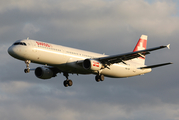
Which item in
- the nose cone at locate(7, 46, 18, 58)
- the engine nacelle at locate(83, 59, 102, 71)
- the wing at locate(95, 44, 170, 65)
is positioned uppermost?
the wing at locate(95, 44, 170, 65)

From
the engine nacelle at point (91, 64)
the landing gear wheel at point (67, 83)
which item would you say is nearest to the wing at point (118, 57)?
the engine nacelle at point (91, 64)

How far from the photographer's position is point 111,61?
57.9 m

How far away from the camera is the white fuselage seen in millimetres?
50281

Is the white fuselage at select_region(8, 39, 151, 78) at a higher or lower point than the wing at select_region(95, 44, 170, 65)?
lower

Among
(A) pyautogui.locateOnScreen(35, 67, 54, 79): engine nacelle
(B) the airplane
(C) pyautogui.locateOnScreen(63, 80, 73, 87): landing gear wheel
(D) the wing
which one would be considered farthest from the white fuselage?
(C) pyautogui.locateOnScreen(63, 80, 73, 87): landing gear wheel

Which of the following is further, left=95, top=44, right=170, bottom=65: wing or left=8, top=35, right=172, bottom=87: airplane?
left=95, top=44, right=170, bottom=65: wing

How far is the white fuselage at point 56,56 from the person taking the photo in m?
50.3

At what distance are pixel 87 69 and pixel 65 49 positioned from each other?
4.72 meters

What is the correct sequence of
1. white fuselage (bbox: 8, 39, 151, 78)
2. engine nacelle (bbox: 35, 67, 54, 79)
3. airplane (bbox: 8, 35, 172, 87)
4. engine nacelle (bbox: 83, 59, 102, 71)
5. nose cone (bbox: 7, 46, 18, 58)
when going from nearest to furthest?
nose cone (bbox: 7, 46, 18, 58), white fuselage (bbox: 8, 39, 151, 78), airplane (bbox: 8, 35, 172, 87), engine nacelle (bbox: 83, 59, 102, 71), engine nacelle (bbox: 35, 67, 54, 79)

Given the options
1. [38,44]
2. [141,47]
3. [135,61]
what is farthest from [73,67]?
[141,47]

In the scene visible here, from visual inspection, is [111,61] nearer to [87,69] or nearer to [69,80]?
[87,69]

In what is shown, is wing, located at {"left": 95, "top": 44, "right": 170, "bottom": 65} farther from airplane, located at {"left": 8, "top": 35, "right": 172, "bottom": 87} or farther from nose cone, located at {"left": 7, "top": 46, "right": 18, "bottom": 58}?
nose cone, located at {"left": 7, "top": 46, "right": 18, "bottom": 58}

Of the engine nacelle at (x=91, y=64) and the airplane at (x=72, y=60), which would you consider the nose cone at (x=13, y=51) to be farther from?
the engine nacelle at (x=91, y=64)

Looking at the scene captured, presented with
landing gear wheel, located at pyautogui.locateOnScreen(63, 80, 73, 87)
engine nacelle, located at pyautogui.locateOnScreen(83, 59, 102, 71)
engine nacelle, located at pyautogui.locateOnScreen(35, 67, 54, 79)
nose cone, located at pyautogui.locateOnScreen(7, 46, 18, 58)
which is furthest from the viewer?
landing gear wheel, located at pyautogui.locateOnScreen(63, 80, 73, 87)
